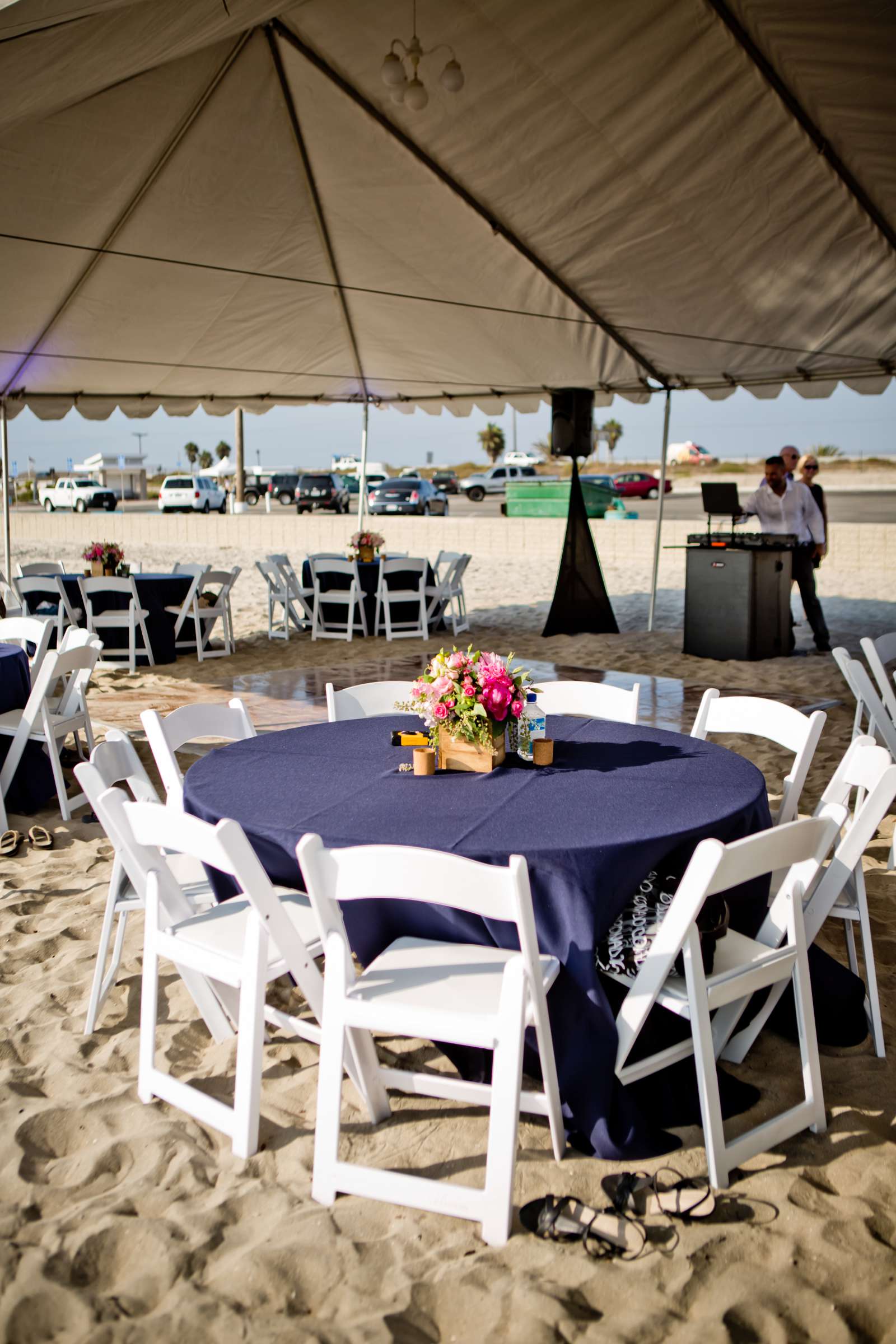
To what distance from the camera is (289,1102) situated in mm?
2479

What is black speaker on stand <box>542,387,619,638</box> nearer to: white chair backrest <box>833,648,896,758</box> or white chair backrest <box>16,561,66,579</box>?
white chair backrest <box>16,561,66,579</box>

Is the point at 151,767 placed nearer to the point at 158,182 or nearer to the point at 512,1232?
the point at 158,182

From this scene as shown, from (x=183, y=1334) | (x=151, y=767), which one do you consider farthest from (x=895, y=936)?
(x=151, y=767)

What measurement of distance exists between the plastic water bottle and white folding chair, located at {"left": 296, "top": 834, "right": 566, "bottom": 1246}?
0.80 m

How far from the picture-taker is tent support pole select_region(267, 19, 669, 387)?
17.6 ft

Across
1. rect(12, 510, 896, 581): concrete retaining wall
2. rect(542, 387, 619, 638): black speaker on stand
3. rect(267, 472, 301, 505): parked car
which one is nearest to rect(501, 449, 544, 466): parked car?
rect(267, 472, 301, 505): parked car

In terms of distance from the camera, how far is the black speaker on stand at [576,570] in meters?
10.1

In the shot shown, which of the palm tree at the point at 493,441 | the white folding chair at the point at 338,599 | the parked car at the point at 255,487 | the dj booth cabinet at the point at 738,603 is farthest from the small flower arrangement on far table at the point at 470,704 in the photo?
the palm tree at the point at 493,441

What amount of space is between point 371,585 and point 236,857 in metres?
7.97

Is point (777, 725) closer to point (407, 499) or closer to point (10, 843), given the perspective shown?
point (10, 843)

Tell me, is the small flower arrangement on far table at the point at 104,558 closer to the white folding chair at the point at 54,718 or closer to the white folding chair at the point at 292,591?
the white folding chair at the point at 292,591

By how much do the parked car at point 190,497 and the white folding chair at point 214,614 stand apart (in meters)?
23.1

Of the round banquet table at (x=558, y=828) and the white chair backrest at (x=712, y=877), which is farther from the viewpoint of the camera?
the round banquet table at (x=558, y=828)

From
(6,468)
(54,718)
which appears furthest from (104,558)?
(54,718)
